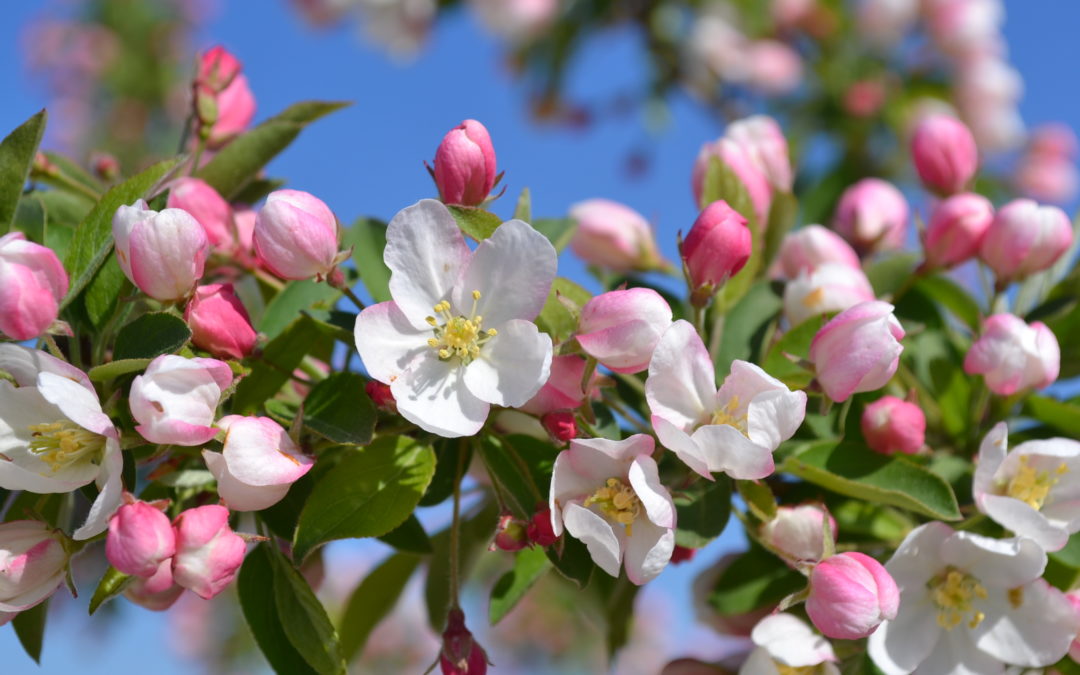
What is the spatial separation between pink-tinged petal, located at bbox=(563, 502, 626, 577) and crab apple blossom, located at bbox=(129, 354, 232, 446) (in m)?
0.32

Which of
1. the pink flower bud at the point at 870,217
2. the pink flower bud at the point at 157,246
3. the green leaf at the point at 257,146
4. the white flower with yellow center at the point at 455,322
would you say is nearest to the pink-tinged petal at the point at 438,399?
the white flower with yellow center at the point at 455,322

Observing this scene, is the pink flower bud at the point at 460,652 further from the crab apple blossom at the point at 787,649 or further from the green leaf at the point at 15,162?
the green leaf at the point at 15,162

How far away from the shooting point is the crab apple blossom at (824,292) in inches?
48.0

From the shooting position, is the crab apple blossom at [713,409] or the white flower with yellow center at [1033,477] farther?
the white flower with yellow center at [1033,477]

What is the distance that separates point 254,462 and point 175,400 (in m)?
0.09

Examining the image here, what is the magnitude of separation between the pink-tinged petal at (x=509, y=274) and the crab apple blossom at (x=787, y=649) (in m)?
0.41

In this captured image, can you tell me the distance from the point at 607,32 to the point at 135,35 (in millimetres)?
3827

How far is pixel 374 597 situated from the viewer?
1558 millimetres

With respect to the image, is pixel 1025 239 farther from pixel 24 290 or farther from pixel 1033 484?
pixel 24 290

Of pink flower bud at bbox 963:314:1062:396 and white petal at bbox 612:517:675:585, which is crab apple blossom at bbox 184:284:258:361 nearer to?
white petal at bbox 612:517:675:585

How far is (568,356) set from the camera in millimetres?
992

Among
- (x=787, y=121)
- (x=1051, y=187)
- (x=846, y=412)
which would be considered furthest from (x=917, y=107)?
(x=846, y=412)

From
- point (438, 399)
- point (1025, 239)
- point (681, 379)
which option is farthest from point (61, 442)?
point (1025, 239)

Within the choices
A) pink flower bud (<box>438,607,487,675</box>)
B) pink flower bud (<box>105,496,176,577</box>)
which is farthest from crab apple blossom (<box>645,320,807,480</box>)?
pink flower bud (<box>105,496,176,577</box>)
